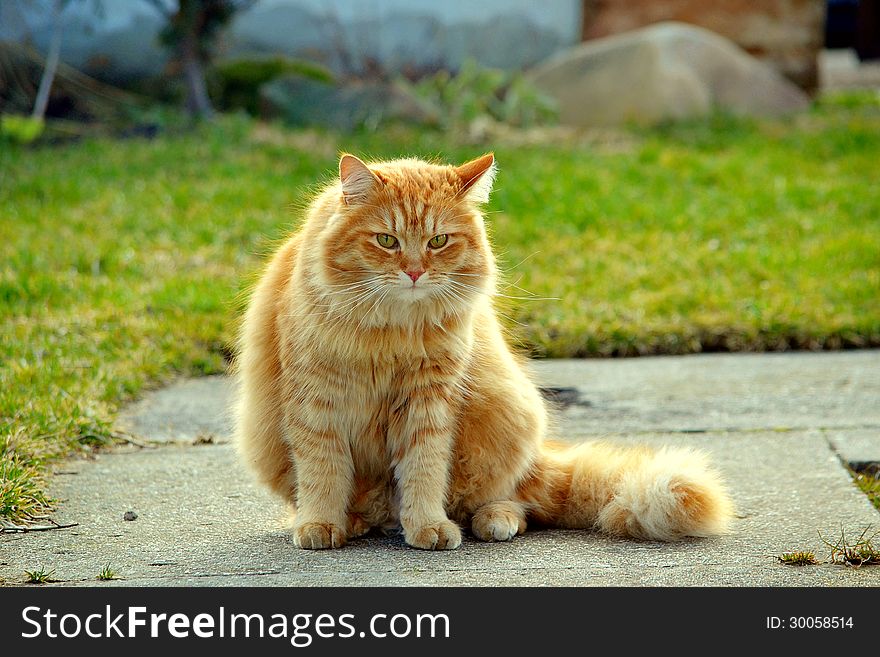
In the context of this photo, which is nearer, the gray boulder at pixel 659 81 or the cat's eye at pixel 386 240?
the cat's eye at pixel 386 240

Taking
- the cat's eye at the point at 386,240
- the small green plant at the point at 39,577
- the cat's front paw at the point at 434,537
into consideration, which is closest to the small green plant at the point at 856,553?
the cat's front paw at the point at 434,537

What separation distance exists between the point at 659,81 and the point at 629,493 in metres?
7.43

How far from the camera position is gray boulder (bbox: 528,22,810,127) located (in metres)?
9.95

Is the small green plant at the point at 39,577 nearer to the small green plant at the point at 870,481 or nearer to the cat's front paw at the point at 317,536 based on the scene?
the cat's front paw at the point at 317,536

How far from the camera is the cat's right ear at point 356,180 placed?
9.76ft

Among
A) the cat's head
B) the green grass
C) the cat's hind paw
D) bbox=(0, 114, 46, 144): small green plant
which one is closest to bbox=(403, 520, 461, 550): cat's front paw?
the cat's hind paw

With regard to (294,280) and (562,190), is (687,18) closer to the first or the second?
(562,190)

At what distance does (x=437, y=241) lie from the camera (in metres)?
3.01

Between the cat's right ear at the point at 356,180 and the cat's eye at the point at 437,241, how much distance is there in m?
0.21

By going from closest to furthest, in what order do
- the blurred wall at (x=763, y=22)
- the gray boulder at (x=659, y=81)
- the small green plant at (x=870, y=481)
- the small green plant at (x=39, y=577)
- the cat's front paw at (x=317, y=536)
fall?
1. the small green plant at (x=39, y=577)
2. the cat's front paw at (x=317, y=536)
3. the small green plant at (x=870, y=481)
4. the gray boulder at (x=659, y=81)
5. the blurred wall at (x=763, y=22)

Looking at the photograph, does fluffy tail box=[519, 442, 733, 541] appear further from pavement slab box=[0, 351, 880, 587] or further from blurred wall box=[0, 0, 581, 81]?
blurred wall box=[0, 0, 581, 81]

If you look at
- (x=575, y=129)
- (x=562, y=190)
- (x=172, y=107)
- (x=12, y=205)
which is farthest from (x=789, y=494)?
(x=172, y=107)

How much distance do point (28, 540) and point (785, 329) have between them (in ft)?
12.4

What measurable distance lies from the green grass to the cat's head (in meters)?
1.19
